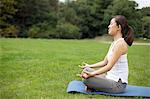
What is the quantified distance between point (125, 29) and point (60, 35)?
3.28m

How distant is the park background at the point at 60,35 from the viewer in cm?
379

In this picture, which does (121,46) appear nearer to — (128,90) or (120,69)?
(120,69)

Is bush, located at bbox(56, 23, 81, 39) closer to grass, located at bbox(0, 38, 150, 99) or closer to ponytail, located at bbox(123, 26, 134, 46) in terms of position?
grass, located at bbox(0, 38, 150, 99)

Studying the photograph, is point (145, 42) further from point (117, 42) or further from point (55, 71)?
point (55, 71)

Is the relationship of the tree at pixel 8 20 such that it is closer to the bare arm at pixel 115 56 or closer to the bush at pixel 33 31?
the bush at pixel 33 31

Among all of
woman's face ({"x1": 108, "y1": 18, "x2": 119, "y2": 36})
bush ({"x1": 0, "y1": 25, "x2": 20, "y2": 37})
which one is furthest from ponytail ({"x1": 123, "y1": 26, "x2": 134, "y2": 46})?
bush ({"x1": 0, "y1": 25, "x2": 20, "y2": 37})

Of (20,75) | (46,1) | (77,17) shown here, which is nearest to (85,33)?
(77,17)

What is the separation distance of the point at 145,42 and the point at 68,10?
3.54 meters

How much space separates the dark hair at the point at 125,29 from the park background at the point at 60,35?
0.11 meters

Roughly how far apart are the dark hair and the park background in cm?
11

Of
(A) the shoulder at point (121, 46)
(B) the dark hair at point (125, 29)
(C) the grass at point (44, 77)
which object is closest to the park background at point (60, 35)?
(C) the grass at point (44, 77)

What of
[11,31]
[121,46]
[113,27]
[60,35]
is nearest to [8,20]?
[11,31]

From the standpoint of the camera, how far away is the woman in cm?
371

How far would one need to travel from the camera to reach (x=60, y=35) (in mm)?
6992
